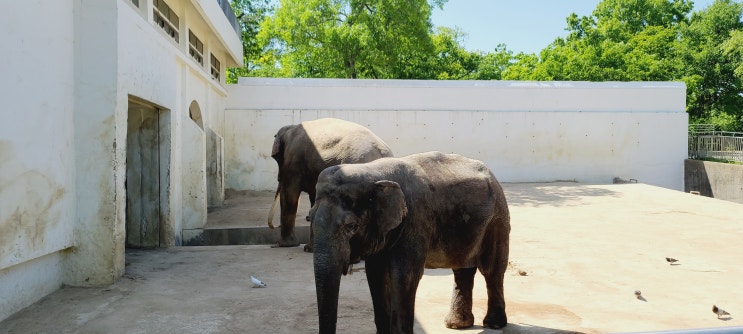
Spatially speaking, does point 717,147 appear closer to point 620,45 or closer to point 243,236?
point 620,45

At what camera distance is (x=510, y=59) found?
123 ft

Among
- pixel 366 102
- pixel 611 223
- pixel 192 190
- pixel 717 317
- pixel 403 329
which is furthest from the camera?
pixel 366 102

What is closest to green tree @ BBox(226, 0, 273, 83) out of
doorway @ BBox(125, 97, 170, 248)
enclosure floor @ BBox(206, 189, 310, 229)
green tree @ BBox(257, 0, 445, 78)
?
green tree @ BBox(257, 0, 445, 78)

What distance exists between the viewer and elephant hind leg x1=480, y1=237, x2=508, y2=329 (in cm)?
450

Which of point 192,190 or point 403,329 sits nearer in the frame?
point 403,329

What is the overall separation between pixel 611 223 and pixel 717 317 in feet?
18.7

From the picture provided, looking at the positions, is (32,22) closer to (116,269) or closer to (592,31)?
(116,269)

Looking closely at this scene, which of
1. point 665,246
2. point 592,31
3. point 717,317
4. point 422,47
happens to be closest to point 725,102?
point 592,31

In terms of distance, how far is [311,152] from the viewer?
7.72 meters

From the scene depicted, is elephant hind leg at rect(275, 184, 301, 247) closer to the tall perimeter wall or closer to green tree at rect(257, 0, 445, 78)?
the tall perimeter wall

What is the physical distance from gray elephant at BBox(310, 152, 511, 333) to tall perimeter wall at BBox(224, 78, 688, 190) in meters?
13.7

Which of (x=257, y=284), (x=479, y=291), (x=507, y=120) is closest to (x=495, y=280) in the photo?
(x=479, y=291)

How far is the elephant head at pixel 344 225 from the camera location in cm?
326

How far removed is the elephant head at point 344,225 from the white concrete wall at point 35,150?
2.86 m
